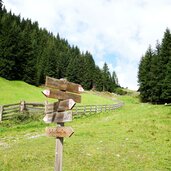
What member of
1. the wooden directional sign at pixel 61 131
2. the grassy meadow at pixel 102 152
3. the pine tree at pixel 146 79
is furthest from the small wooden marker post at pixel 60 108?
the pine tree at pixel 146 79

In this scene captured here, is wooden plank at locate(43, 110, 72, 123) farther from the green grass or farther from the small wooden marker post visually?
the green grass

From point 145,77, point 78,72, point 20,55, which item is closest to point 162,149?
point 145,77

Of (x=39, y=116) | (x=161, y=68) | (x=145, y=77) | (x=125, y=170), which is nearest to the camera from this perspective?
(x=125, y=170)

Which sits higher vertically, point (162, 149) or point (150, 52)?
point (150, 52)

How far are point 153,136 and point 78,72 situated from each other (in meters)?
106

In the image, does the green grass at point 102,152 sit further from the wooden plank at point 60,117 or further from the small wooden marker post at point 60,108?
the small wooden marker post at point 60,108

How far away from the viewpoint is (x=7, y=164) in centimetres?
1405

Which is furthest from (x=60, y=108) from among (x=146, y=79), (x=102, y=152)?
(x=146, y=79)

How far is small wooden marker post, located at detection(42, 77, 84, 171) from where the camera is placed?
10211 mm

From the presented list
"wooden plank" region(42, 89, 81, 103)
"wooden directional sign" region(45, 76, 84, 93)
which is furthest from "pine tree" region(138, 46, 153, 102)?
"wooden plank" region(42, 89, 81, 103)

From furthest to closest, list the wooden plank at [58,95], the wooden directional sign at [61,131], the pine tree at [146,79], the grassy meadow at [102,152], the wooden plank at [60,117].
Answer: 1. the pine tree at [146,79]
2. the grassy meadow at [102,152]
3. the wooden plank at [58,95]
4. the wooden plank at [60,117]
5. the wooden directional sign at [61,131]

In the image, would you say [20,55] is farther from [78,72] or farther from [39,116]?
[39,116]

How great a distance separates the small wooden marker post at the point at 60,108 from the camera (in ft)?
33.5

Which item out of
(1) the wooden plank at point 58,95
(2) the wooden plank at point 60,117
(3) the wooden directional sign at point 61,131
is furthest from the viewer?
(1) the wooden plank at point 58,95
